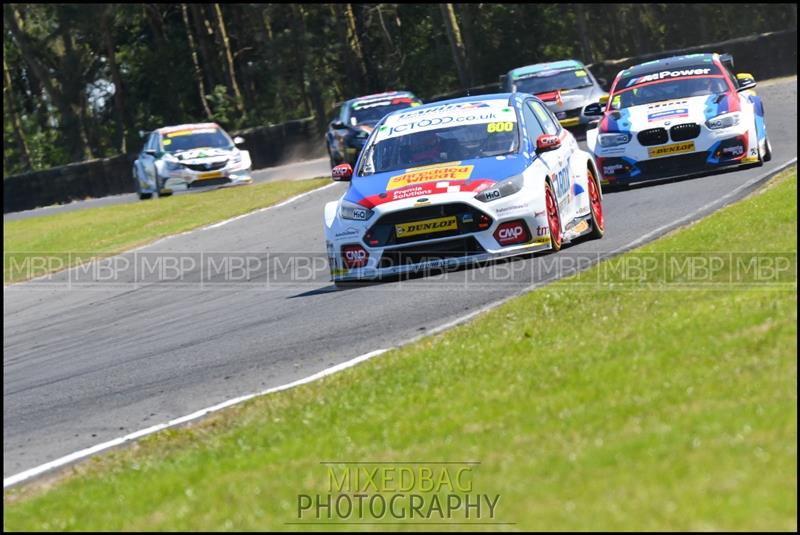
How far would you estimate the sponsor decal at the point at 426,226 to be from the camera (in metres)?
12.0

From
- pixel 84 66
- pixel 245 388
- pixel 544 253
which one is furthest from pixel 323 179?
pixel 84 66

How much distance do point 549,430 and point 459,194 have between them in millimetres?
6170

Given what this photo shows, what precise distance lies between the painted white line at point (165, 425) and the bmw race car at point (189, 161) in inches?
812

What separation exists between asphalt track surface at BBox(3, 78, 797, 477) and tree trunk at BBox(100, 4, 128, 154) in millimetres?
37019

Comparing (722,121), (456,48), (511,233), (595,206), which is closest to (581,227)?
(595,206)

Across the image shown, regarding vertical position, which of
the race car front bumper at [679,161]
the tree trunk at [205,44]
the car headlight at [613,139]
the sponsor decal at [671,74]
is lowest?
the race car front bumper at [679,161]

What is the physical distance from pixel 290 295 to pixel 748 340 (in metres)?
7.37

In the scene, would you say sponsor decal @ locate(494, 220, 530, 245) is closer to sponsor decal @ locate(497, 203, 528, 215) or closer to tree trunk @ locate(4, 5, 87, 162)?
sponsor decal @ locate(497, 203, 528, 215)

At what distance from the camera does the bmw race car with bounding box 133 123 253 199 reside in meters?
29.6

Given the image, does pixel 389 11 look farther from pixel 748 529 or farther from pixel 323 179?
pixel 748 529

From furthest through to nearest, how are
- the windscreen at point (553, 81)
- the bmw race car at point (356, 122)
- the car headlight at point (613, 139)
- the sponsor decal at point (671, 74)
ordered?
the windscreen at point (553, 81)
the bmw race car at point (356, 122)
the sponsor decal at point (671, 74)
the car headlight at point (613, 139)

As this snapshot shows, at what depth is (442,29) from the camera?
5497 cm

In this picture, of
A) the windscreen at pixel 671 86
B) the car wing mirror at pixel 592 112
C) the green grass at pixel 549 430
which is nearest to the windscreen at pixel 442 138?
the green grass at pixel 549 430

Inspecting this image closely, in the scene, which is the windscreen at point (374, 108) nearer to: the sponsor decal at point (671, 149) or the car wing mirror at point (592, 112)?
the car wing mirror at point (592, 112)
